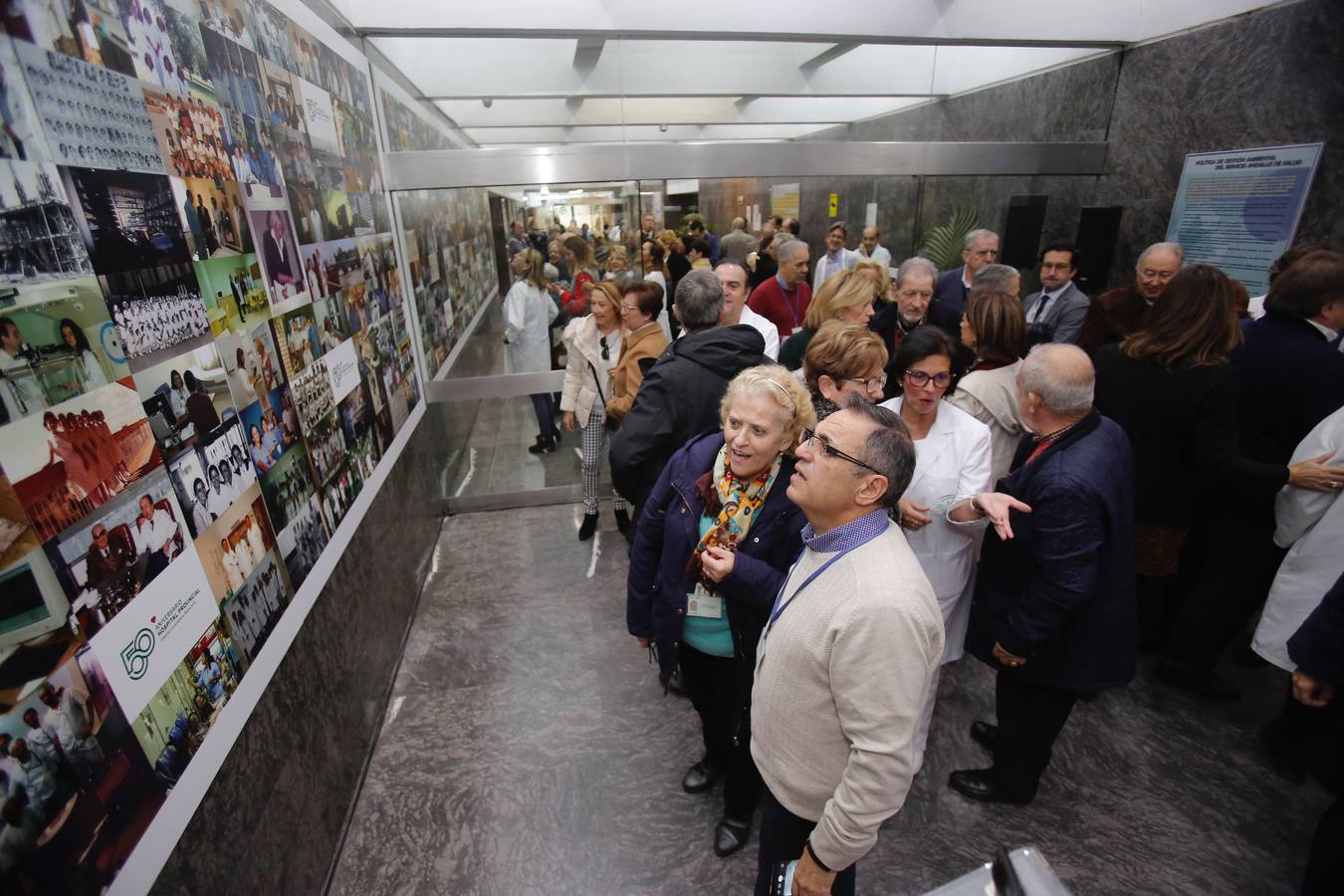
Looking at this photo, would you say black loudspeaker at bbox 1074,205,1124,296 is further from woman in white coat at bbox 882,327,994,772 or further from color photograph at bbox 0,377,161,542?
color photograph at bbox 0,377,161,542

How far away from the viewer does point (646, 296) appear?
353 centimetres

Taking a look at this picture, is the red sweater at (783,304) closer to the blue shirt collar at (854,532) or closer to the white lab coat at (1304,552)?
the white lab coat at (1304,552)

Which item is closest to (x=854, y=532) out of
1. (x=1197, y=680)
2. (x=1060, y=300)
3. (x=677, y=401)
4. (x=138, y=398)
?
(x=677, y=401)

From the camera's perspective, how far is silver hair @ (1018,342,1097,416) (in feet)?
6.26

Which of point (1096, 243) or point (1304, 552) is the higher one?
point (1096, 243)

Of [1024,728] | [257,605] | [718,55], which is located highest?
[718,55]

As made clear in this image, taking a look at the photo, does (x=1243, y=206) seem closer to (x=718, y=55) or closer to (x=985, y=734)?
(x=718, y=55)

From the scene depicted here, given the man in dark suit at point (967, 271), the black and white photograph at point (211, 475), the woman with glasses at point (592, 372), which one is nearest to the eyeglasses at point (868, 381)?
the woman with glasses at point (592, 372)

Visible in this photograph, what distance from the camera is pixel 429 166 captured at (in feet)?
12.4

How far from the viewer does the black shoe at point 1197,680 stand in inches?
119

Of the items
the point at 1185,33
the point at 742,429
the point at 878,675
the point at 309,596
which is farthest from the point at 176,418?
the point at 1185,33

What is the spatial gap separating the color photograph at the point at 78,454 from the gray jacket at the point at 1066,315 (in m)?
4.42

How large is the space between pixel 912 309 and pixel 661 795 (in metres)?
3.00

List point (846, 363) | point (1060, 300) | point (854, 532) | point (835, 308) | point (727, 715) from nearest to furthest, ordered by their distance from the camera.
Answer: point (854, 532), point (846, 363), point (727, 715), point (835, 308), point (1060, 300)
